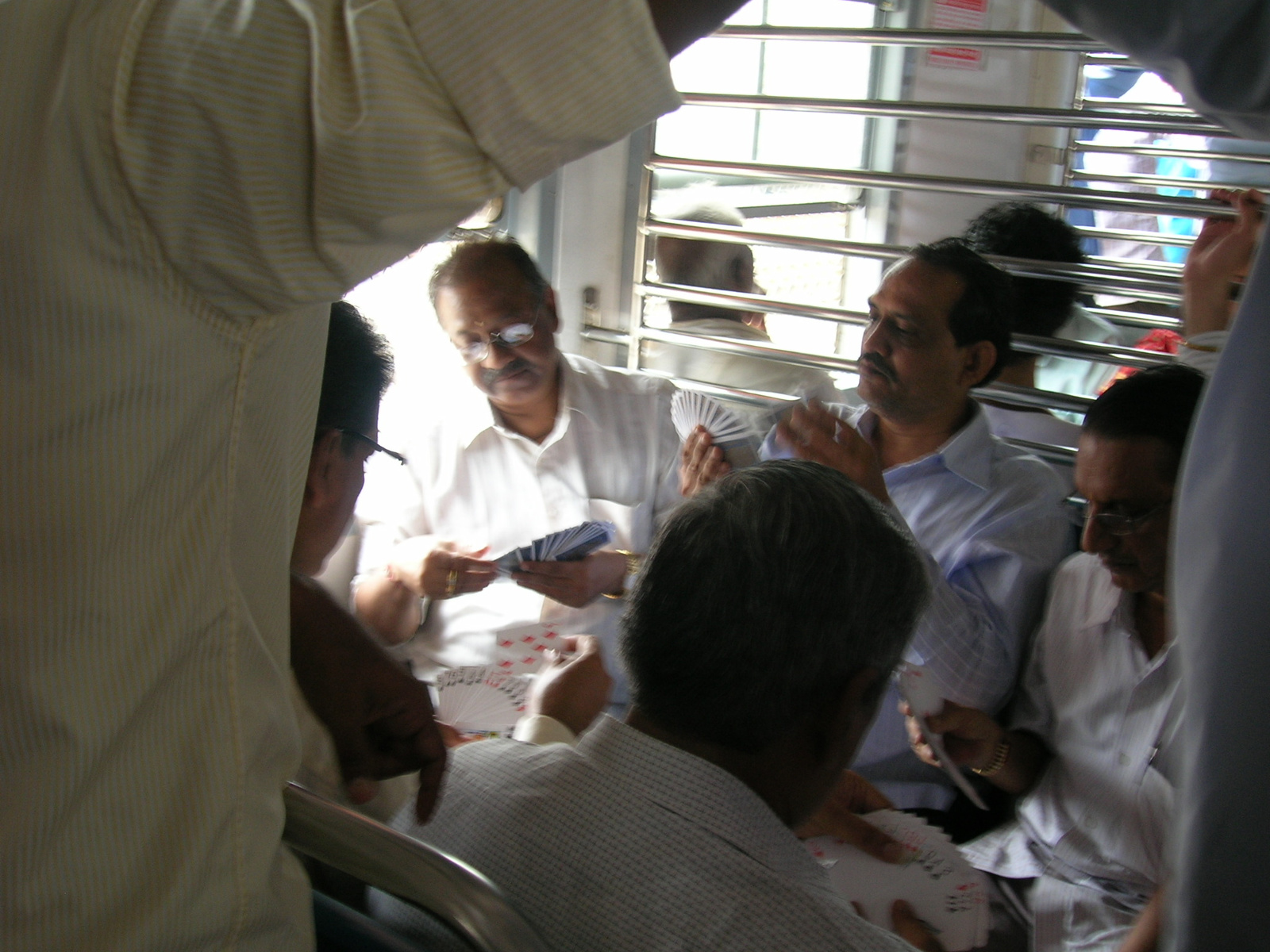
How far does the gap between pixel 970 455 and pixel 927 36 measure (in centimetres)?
105

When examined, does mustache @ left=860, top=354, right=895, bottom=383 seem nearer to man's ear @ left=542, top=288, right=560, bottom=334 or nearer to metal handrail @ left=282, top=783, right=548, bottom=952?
man's ear @ left=542, top=288, right=560, bottom=334

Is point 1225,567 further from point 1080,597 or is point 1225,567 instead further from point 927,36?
point 927,36

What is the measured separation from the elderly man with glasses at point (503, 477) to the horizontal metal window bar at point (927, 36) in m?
0.85

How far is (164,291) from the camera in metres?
0.57

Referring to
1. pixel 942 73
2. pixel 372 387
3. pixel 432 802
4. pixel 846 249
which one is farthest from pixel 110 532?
pixel 942 73

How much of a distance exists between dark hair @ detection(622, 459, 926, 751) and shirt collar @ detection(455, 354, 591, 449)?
1.65 metres

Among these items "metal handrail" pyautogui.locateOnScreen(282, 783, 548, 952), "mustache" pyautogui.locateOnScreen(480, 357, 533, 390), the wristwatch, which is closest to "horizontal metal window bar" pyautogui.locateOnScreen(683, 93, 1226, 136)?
"mustache" pyautogui.locateOnScreen(480, 357, 533, 390)

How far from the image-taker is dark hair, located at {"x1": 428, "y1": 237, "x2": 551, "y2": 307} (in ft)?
8.60

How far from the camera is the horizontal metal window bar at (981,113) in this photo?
7.51 ft

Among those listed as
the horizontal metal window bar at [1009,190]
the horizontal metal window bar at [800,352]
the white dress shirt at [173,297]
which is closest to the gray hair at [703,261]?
the horizontal metal window bar at [800,352]

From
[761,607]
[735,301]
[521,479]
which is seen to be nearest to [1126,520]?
[761,607]

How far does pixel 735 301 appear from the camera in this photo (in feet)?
10.5

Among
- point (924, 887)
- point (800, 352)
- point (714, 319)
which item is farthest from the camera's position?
point (714, 319)

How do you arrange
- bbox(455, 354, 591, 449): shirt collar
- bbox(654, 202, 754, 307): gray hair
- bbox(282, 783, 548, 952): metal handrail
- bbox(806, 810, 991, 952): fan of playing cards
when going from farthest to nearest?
bbox(654, 202, 754, 307): gray hair < bbox(455, 354, 591, 449): shirt collar < bbox(806, 810, 991, 952): fan of playing cards < bbox(282, 783, 548, 952): metal handrail
